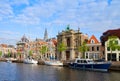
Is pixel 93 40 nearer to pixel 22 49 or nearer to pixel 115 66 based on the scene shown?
pixel 115 66

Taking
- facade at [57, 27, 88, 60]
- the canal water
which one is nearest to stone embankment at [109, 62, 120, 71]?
the canal water

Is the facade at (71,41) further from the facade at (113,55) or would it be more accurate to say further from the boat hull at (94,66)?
Result: the boat hull at (94,66)

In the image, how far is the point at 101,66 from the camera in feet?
190

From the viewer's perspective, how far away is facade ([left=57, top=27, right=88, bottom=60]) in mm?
95750

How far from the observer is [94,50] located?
8581 cm

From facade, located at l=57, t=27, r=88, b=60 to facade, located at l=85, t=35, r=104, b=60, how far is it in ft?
21.1

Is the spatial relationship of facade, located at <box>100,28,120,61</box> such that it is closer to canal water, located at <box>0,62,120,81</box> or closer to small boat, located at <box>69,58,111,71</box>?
small boat, located at <box>69,58,111,71</box>

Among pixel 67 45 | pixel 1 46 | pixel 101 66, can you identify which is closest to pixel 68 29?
pixel 67 45

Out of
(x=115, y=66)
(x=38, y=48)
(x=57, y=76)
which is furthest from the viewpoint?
(x=38, y=48)

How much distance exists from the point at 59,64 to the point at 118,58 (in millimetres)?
20024

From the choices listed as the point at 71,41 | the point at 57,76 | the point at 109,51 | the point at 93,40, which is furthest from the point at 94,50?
the point at 57,76

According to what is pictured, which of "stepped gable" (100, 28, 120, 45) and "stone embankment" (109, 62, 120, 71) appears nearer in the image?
"stone embankment" (109, 62, 120, 71)

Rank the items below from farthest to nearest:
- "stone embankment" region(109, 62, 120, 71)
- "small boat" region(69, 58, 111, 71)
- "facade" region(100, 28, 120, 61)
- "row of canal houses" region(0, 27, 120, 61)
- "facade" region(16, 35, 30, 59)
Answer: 1. "facade" region(16, 35, 30, 59)
2. "row of canal houses" region(0, 27, 120, 61)
3. "facade" region(100, 28, 120, 61)
4. "small boat" region(69, 58, 111, 71)
5. "stone embankment" region(109, 62, 120, 71)

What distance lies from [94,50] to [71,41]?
47.9ft
